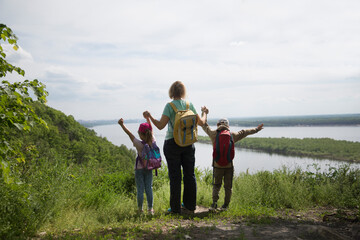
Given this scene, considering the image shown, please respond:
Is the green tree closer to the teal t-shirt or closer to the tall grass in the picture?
the tall grass

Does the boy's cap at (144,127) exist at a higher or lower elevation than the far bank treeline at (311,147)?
higher

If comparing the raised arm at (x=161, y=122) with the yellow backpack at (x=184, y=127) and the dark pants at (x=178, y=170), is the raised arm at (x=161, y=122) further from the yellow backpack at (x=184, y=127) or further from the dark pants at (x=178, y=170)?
the dark pants at (x=178, y=170)

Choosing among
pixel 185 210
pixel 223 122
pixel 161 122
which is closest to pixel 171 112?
pixel 161 122

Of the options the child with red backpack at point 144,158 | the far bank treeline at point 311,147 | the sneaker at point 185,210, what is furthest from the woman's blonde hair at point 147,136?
the far bank treeline at point 311,147

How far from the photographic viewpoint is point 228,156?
445 centimetres

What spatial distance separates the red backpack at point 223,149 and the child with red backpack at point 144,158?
3.34 feet

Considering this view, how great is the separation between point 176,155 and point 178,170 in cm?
26

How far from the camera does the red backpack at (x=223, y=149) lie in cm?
446

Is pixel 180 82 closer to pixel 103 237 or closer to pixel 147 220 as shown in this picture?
pixel 147 220

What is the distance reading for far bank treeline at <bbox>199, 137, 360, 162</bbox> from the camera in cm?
4844

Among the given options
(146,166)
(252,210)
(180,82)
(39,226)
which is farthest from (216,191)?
(39,226)

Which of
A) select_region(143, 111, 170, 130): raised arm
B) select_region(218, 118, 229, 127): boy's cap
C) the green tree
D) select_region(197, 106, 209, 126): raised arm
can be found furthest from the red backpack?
the green tree

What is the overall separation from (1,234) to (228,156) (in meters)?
3.24

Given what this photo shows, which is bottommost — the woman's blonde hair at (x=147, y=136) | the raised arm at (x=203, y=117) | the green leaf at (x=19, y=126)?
the woman's blonde hair at (x=147, y=136)
